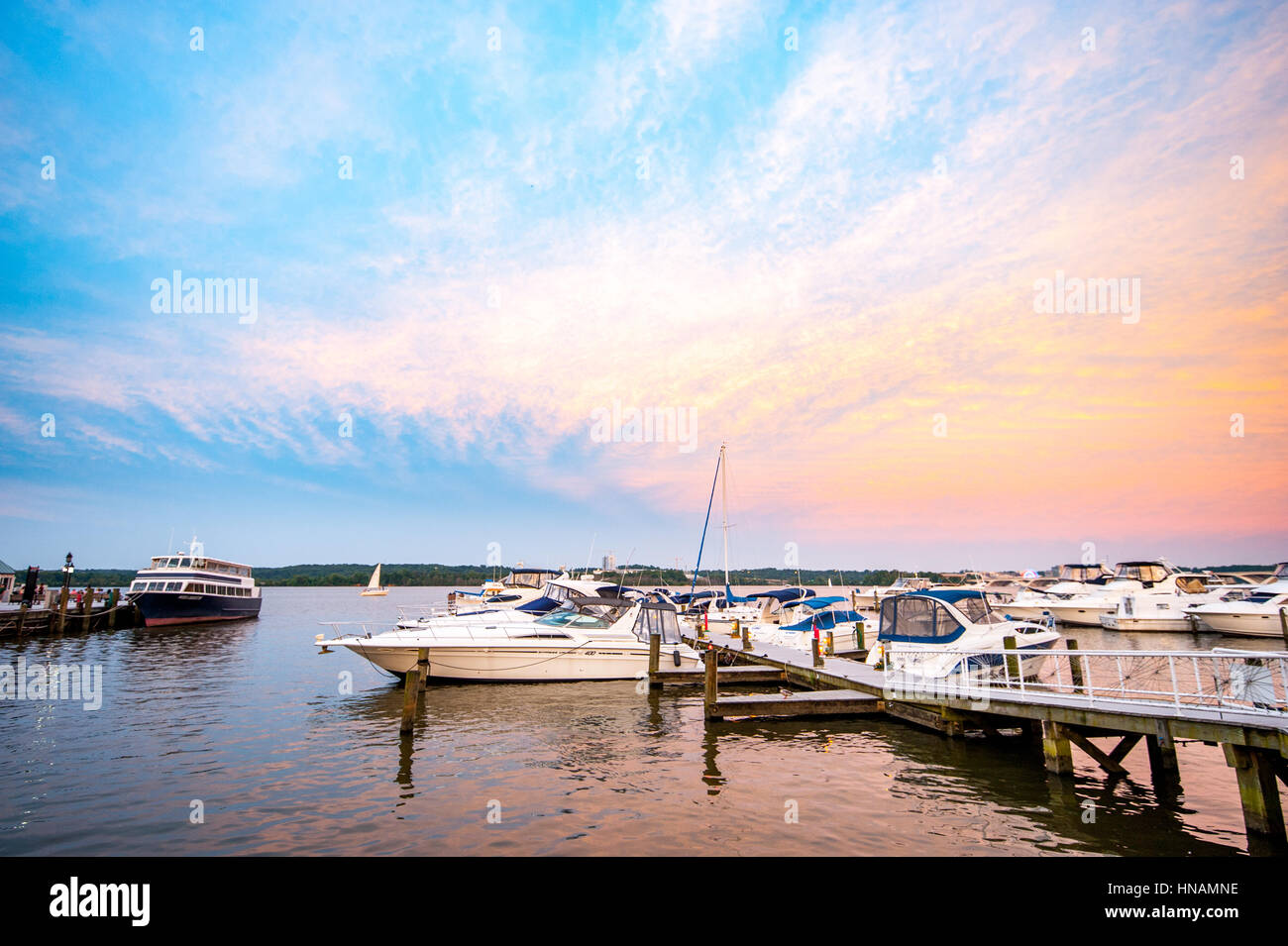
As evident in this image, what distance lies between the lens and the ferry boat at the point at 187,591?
146ft

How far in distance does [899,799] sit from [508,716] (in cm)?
1060

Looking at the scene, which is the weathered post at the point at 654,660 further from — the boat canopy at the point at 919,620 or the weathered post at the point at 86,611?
the weathered post at the point at 86,611

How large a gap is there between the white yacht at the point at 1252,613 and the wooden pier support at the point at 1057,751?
110 ft

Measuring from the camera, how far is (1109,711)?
10.4 meters

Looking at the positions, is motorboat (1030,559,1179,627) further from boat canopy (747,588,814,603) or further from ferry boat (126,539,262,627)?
ferry boat (126,539,262,627)

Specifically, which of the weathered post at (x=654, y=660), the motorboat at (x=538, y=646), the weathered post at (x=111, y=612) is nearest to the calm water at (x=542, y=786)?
the motorboat at (x=538, y=646)

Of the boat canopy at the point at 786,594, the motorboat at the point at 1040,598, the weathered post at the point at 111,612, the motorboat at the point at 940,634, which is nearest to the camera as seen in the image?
the motorboat at the point at 940,634

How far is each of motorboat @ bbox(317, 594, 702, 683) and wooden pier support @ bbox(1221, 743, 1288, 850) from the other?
648 inches

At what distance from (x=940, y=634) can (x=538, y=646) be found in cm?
1305

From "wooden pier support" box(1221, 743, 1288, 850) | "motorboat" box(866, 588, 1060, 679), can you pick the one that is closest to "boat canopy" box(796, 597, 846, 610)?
"motorboat" box(866, 588, 1060, 679)

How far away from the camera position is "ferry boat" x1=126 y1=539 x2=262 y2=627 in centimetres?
4459

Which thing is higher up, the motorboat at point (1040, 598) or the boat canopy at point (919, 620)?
the boat canopy at point (919, 620)
